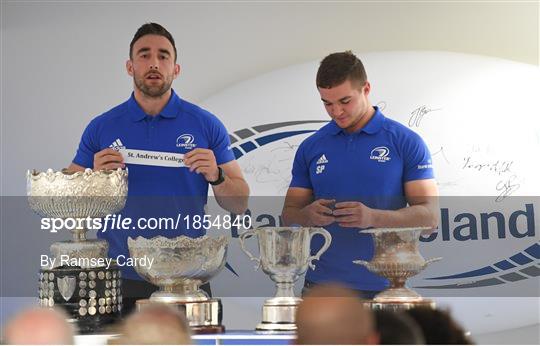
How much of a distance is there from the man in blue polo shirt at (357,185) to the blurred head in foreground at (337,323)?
179cm

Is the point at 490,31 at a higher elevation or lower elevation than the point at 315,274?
higher

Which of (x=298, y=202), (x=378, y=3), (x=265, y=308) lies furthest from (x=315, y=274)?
(x=378, y=3)

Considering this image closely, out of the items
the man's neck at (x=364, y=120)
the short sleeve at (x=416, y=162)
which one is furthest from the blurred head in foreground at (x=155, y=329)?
the man's neck at (x=364, y=120)

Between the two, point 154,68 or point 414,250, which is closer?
point 414,250

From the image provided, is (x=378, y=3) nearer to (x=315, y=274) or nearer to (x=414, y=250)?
(x=315, y=274)

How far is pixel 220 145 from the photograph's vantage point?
4094 mm

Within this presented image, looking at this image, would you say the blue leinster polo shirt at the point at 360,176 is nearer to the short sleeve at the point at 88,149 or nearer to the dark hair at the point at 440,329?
the short sleeve at the point at 88,149

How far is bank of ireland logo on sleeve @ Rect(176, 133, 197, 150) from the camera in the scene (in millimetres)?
4047

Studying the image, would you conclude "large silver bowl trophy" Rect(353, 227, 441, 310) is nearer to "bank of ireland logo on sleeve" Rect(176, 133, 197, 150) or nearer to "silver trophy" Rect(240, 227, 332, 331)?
"silver trophy" Rect(240, 227, 332, 331)

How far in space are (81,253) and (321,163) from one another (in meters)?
1.16

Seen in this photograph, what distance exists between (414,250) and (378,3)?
218 cm

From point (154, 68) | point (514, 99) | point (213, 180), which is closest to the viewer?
point (213, 180)

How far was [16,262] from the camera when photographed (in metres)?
5.11

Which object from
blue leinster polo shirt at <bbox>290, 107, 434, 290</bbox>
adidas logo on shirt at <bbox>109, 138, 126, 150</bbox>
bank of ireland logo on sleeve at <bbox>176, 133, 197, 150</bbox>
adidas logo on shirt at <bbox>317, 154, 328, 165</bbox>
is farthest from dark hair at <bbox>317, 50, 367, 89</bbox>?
adidas logo on shirt at <bbox>109, 138, 126, 150</bbox>
